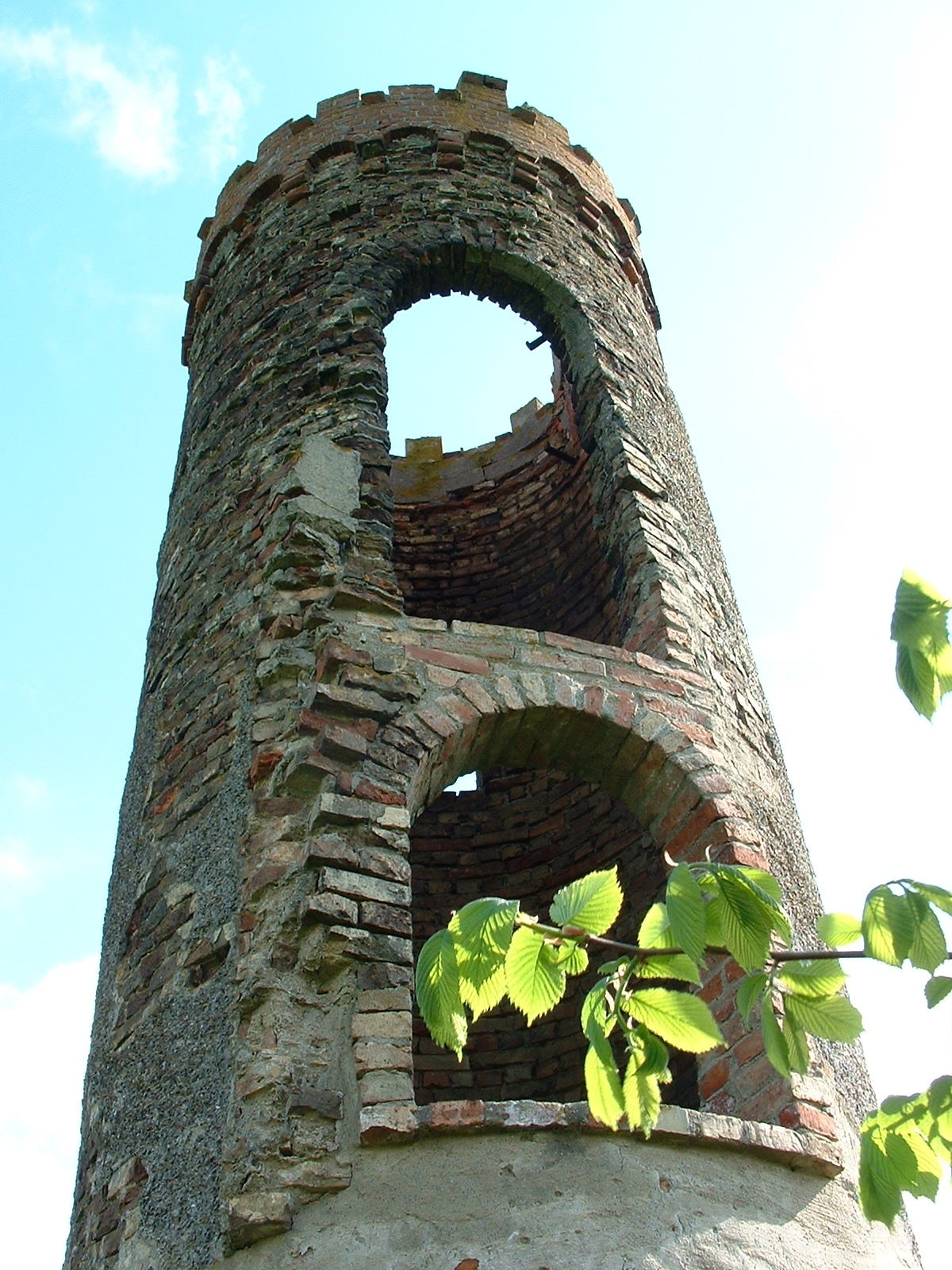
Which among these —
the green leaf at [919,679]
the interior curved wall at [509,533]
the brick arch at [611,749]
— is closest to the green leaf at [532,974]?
the green leaf at [919,679]

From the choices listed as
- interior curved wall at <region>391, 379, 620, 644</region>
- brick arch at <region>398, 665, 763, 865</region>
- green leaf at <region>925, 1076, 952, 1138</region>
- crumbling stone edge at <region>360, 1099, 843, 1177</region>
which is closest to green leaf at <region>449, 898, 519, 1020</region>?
green leaf at <region>925, 1076, 952, 1138</region>

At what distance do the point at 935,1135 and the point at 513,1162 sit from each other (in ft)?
4.39

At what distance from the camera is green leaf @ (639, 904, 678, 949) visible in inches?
73.4

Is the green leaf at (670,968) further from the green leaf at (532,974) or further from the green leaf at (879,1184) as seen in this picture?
the green leaf at (879,1184)

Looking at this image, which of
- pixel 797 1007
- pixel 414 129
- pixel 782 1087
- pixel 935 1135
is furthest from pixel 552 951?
pixel 414 129

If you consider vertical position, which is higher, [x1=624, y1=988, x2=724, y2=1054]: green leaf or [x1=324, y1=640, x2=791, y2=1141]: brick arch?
[x1=324, y1=640, x2=791, y2=1141]: brick arch

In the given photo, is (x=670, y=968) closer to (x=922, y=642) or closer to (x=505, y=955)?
(x=505, y=955)

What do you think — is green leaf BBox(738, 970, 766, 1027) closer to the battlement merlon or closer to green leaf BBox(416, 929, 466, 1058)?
green leaf BBox(416, 929, 466, 1058)

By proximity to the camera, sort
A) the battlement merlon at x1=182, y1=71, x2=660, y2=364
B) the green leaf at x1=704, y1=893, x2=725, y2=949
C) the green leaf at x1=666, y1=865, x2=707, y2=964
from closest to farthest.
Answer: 1. the green leaf at x1=666, y1=865, x2=707, y2=964
2. the green leaf at x1=704, y1=893, x2=725, y2=949
3. the battlement merlon at x1=182, y1=71, x2=660, y2=364

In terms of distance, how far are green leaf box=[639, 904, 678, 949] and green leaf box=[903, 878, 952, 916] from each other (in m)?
0.38

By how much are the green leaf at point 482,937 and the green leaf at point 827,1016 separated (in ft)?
1.69

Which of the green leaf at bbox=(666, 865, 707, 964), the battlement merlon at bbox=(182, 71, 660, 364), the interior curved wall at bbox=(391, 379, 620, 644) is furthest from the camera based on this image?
the interior curved wall at bbox=(391, 379, 620, 644)

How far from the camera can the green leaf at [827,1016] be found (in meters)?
1.91

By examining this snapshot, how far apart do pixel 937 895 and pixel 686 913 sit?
36 cm
